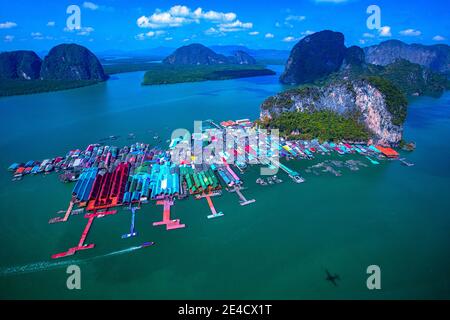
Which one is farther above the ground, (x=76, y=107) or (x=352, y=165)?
(x=76, y=107)

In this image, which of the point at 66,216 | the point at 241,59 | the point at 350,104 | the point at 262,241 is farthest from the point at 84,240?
the point at 241,59

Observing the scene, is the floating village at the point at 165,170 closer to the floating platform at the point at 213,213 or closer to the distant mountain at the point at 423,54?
the floating platform at the point at 213,213

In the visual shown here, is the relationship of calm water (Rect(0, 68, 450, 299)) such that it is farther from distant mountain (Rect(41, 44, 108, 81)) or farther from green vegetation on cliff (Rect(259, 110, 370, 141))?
distant mountain (Rect(41, 44, 108, 81))

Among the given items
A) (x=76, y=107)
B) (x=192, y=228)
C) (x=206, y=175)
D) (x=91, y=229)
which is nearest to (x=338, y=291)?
(x=192, y=228)

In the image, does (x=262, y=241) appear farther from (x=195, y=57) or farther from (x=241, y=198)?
(x=195, y=57)

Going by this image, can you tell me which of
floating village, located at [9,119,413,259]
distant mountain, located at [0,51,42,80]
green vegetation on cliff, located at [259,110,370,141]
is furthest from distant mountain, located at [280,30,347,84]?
distant mountain, located at [0,51,42,80]

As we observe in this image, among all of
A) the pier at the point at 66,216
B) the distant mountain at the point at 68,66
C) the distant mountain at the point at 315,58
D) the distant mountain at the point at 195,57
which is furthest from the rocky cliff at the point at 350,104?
the distant mountain at the point at 195,57
